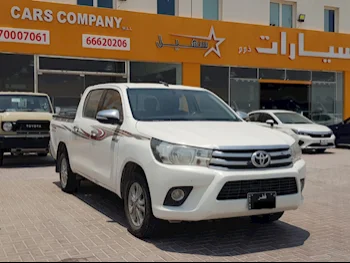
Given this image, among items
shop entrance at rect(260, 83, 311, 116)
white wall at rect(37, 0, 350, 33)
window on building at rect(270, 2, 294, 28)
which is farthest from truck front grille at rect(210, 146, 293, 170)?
window on building at rect(270, 2, 294, 28)

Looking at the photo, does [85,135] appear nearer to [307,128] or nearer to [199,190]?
[199,190]

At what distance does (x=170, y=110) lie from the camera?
609 cm

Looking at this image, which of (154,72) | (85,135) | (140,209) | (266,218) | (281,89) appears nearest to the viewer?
(140,209)

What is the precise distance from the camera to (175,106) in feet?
20.4

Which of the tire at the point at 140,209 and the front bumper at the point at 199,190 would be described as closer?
the front bumper at the point at 199,190

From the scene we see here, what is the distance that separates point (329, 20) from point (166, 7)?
915cm

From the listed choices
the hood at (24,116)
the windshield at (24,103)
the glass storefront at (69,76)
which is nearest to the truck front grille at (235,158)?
the hood at (24,116)

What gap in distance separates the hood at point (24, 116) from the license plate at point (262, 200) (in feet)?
26.7

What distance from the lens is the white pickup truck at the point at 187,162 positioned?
4746 millimetres

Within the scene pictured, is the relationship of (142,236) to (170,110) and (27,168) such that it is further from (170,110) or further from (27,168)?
(27,168)

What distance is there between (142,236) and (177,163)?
102 cm

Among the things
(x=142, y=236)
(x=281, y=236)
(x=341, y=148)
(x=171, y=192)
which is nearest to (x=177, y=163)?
(x=171, y=192)

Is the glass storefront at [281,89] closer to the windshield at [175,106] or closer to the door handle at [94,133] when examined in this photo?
the windshield at [175,106]

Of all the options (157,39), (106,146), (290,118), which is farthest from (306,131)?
(106,146)
